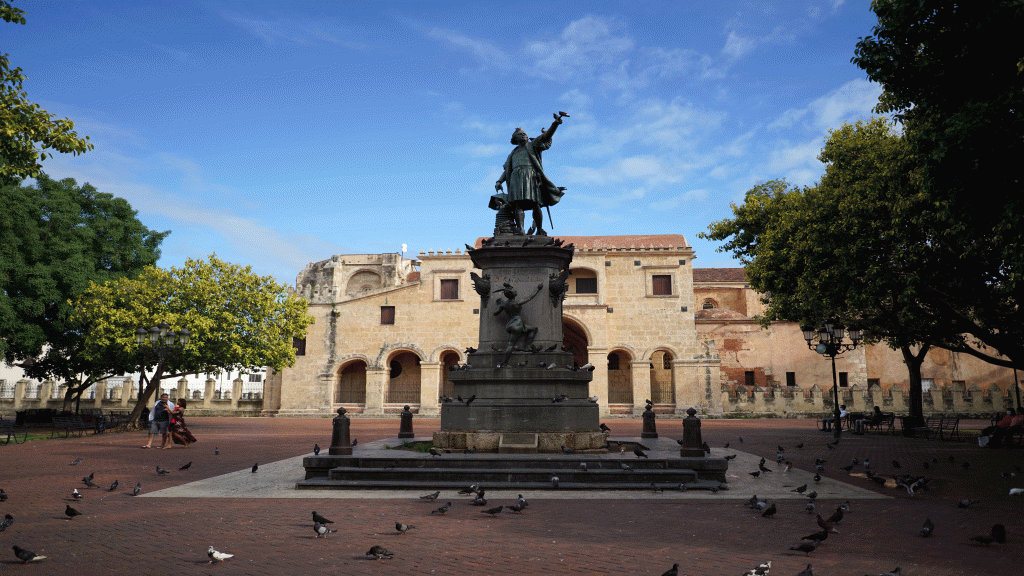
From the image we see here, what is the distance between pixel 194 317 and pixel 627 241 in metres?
28.1

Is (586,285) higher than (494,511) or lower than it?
higher

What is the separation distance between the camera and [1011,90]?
774 cm

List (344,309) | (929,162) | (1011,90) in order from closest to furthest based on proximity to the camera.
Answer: (1011,90), (929,162), (344,309)

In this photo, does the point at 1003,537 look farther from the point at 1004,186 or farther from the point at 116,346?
the point at 116,346

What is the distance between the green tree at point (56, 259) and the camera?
77.5 ft

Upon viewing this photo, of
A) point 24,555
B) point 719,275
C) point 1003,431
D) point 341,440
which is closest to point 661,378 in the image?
point 719,275

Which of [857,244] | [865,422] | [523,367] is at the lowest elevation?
[865,422]

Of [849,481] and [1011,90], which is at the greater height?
[1011,90]

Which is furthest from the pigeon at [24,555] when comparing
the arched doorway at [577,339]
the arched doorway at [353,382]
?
the arched doorway at [353,382]

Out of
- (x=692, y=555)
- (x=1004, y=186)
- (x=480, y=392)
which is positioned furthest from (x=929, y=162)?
(x=480, y=392)

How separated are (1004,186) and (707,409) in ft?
99.3

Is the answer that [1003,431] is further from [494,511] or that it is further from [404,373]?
[404,373]

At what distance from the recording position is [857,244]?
15.6 metres

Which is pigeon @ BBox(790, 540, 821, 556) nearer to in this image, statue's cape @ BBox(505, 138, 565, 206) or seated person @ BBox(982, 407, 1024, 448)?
statue's cape @ BBox(505, 138, 565, 206)
